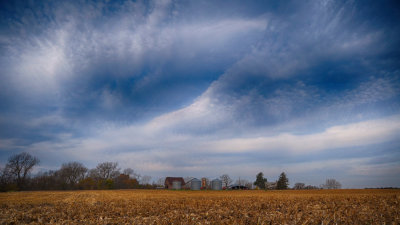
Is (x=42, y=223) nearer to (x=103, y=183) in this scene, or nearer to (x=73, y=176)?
(x=103, y=183)

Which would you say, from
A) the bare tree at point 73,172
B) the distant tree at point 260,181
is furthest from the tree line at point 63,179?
the distant tree at point 260,181

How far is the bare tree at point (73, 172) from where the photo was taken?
91.3m

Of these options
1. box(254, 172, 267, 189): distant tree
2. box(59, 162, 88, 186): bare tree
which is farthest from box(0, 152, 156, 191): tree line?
box(254, 172, 267, 189): distant tree

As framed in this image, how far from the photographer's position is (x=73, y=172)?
9506 centimetres

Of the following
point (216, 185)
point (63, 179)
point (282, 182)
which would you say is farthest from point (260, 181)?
point (63, 179)

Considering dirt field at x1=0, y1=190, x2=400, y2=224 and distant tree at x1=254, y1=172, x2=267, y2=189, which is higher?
dirt field at x1=0, y1=190, x2=400, y2=224

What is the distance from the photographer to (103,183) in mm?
85625

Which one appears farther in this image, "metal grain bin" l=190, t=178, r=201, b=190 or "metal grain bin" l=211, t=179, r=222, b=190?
"metal grain bin" l=190, t=178, r=201, b=190

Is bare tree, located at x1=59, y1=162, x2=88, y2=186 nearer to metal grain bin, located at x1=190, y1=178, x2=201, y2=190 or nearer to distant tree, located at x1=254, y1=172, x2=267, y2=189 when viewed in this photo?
metal grain bin, located at x1=190, y1=178, x2=201, y2=190

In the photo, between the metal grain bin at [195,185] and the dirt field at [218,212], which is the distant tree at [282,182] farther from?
the dirt field at [218,212]

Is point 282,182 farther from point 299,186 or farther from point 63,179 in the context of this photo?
point 63,179

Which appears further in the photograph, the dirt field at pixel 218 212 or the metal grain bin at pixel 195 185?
the metal grain bin at pixel 195 185

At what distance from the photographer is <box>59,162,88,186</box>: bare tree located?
91.3m

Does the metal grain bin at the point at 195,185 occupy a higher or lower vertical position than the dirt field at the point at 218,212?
lower
